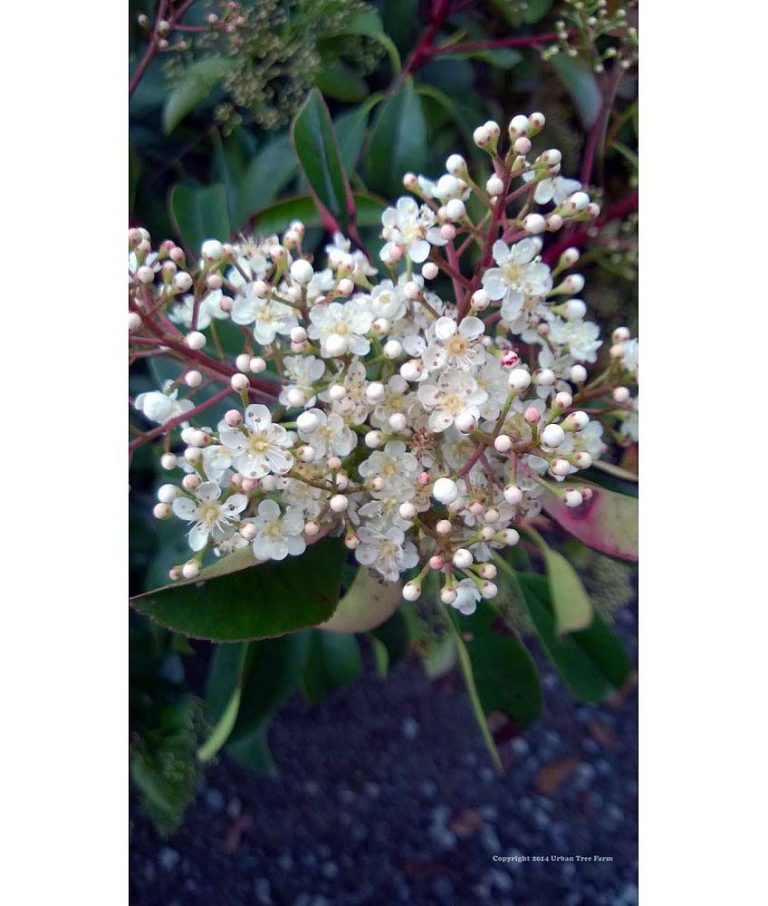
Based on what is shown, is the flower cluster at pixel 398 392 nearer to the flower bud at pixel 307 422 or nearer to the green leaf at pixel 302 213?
the flower bud at pixel 307 422

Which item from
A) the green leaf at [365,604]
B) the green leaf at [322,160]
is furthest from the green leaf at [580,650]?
the green leaf at [322,160]

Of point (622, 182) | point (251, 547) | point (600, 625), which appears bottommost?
point (600, 625)

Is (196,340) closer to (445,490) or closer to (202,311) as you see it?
(202,311)

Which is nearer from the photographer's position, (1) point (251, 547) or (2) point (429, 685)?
(1) point (251, 547)

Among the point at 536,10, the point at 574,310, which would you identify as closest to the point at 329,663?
the point at 574,310

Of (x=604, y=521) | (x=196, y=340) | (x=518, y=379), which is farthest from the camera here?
(x=604, y=521)
